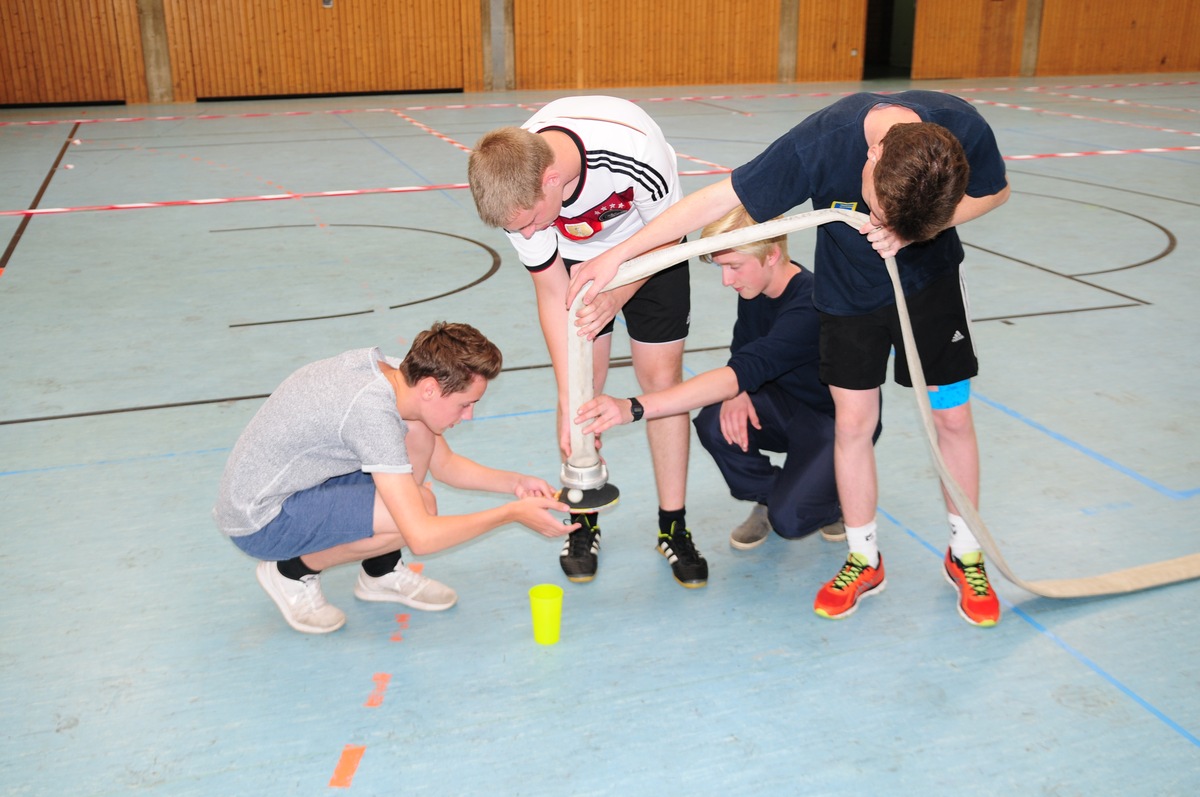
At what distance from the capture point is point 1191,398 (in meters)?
3.68

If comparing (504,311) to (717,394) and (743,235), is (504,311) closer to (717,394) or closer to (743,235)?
(717,394)

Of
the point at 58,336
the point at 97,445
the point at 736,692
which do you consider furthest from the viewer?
the point at 58,336

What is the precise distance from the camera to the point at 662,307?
2621mm

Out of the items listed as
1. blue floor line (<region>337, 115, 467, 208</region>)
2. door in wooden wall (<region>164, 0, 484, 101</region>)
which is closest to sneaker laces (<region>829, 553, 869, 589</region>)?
blue floor line (<region>337, 115, 467, 208</region>)

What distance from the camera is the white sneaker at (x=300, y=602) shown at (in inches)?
95.5

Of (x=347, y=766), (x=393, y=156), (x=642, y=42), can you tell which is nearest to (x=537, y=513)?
(x=347, y=766)

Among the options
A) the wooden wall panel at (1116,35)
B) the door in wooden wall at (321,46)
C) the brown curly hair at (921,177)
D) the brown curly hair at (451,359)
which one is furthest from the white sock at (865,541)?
the wooden wall panel at (1116,35)

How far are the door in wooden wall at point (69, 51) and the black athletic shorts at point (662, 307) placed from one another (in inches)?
522

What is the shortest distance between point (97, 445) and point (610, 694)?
213cm

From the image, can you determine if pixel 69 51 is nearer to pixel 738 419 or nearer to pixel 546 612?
pixel 738 419

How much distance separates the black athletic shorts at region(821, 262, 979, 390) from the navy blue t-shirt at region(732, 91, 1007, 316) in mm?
31

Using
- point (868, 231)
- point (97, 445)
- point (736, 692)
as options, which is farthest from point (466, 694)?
point (97, 445)

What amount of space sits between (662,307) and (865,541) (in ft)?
2.56

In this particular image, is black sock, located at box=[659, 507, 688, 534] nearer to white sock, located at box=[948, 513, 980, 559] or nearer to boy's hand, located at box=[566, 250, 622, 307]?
white sock, located at box=[948, 513, 980, 559]
